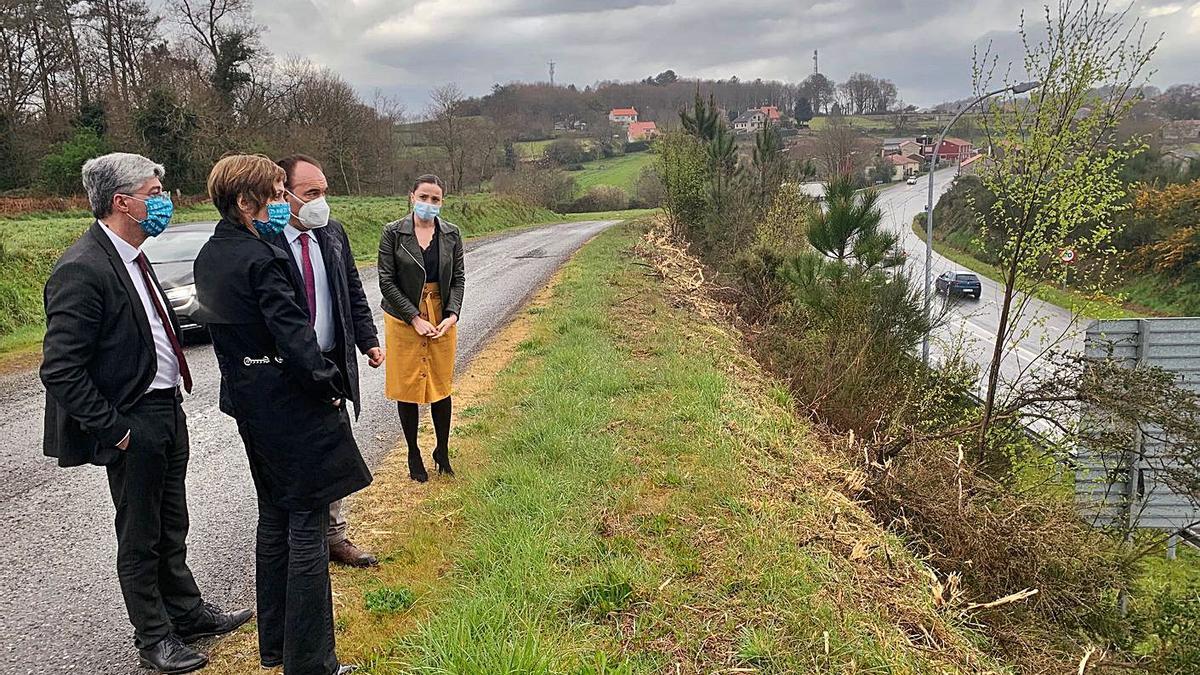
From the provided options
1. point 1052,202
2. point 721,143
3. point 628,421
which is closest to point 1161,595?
point 1052,202

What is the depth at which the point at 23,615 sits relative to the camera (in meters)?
3.50

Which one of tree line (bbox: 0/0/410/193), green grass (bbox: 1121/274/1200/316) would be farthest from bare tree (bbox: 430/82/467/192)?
green grass (bbox: 1121/274/1200/316)

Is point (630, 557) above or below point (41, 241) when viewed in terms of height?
below

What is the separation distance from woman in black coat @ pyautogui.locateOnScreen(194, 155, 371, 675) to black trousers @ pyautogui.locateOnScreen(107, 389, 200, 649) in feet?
1.05

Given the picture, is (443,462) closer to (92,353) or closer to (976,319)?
(92,353)

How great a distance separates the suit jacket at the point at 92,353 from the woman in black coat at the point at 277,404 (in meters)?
0.39

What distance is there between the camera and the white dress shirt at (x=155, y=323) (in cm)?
305

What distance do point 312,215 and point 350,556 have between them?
1841 millimetres

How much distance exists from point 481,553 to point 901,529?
381 cm

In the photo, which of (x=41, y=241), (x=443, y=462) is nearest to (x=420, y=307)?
(x=443, y=462)

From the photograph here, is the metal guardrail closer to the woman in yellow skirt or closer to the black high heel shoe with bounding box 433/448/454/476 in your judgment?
the black high heel shoe with bounding box 433/448/454/476

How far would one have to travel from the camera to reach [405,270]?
16.1 feet

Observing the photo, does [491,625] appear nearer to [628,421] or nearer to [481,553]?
[481,553]

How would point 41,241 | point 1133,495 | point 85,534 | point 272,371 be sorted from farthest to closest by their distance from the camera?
point 41,241 < point 1133,495 < point 85,534 < point 272,371
